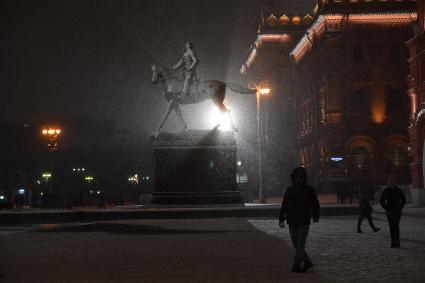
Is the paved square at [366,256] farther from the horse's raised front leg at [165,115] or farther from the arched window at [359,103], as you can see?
the arched window at [359,103]

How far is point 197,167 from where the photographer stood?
106 feet

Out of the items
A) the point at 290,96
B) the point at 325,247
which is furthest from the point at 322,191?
the point at 325,247

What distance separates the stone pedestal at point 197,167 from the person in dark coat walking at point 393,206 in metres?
17.3

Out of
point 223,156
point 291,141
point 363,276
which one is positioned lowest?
point 363,276

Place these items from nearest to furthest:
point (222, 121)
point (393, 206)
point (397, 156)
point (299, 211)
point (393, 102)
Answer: point (299, 211)
point (393, 206)
point (222, 121)
point (397, 156)
point (393, 102)

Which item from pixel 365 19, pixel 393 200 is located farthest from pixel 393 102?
pixel 393 200

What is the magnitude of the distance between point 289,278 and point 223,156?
22.3 metres

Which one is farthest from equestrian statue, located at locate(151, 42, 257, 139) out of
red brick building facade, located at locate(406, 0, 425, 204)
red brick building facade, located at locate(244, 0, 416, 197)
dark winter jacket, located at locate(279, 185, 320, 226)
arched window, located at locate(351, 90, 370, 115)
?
arched window, located at locate(351, 90, 370, 115)

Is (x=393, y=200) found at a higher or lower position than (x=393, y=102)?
lower

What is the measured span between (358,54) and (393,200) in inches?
2143

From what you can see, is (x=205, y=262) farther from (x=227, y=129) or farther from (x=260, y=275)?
(x=227, y=129)

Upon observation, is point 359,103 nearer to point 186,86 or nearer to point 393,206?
point 186,86

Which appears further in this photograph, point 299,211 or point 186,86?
point 186,86

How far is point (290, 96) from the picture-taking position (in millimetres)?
96625
